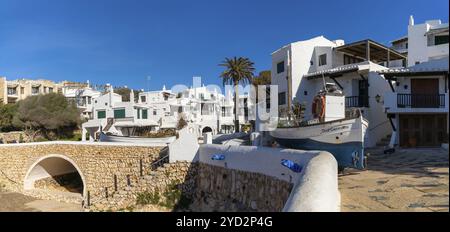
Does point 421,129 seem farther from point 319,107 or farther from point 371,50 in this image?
point 371,50

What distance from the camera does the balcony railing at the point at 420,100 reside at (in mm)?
20955


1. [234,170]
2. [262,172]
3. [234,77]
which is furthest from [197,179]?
[234,77]

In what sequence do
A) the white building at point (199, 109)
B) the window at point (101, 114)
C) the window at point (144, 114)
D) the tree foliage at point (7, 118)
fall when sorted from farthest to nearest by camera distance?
the tree foliage at point (7, 118), the white building at point (199, 109), the window at point (101, 114), the window at point (144, 114)

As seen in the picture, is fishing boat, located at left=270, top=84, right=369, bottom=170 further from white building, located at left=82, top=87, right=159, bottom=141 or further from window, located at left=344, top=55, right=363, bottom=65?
white building, located at left=82, top=87, right=159, bottom=141

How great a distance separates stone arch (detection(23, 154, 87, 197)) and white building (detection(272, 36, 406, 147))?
19075 mm

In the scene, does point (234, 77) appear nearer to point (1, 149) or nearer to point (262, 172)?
point (1, 149)

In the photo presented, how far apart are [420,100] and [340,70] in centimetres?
589

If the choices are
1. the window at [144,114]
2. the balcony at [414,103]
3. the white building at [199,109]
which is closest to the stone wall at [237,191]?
the balcony at [414,103]

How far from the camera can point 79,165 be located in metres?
26.6

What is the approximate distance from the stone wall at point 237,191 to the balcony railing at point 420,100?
12.2m

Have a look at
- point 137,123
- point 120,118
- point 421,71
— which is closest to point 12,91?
point 120,118

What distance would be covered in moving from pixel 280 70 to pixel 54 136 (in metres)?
35.0

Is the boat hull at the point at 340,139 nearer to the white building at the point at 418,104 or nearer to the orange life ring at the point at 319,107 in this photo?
the orange life ring at the point at 319,107

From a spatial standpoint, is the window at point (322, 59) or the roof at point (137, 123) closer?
the window at point (322, 59)
